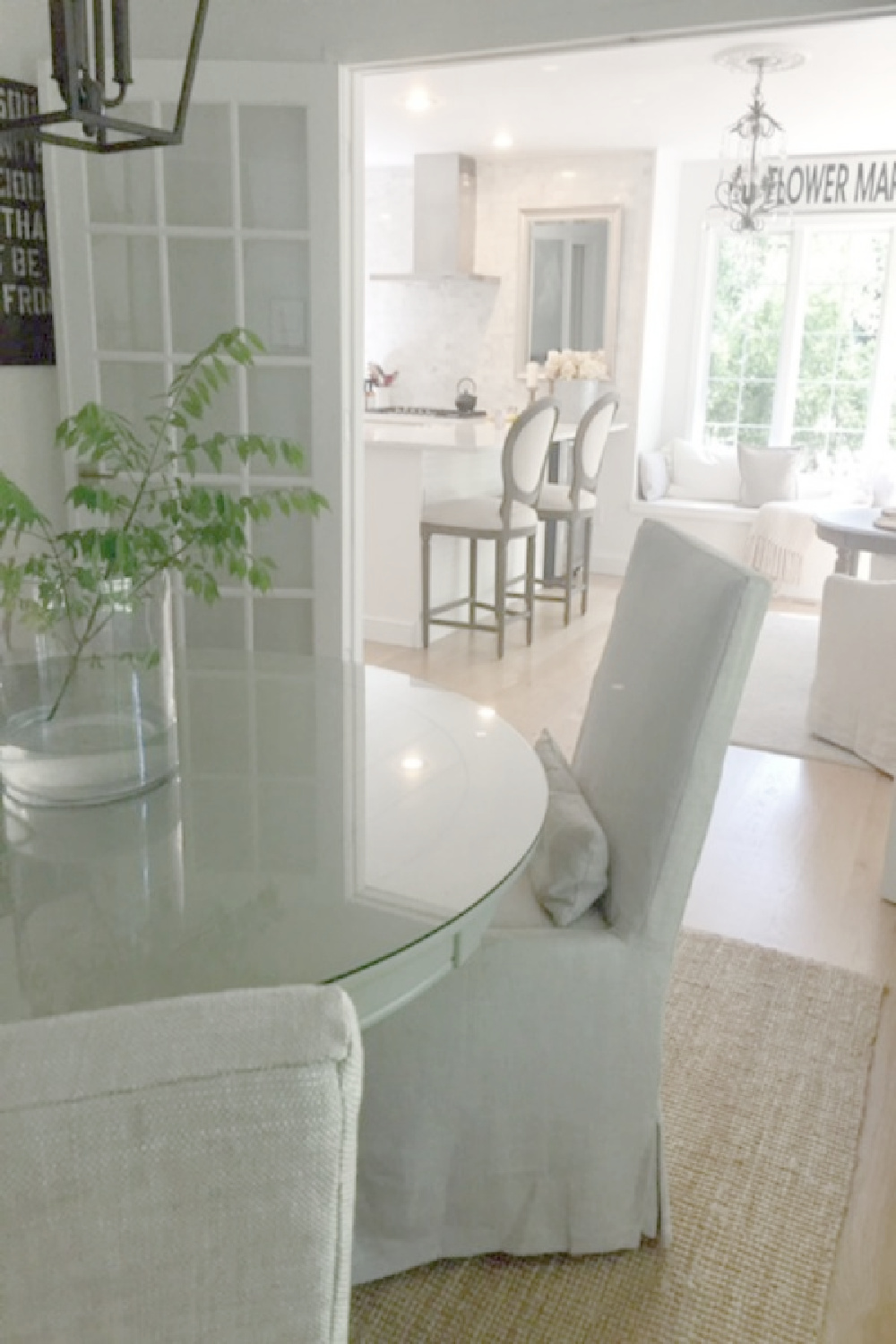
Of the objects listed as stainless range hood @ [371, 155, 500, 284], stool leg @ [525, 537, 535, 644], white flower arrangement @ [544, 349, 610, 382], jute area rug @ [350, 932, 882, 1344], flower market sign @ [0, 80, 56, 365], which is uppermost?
stainless range hood @ [371, 155, 500, 284]

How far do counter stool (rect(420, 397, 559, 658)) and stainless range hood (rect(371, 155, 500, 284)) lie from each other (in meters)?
2.58

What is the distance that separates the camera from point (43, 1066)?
461 mm

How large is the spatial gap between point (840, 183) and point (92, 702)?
21.6ft

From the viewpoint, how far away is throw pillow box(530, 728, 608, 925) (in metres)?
1.58

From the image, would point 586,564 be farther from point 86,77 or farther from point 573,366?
point 86,77

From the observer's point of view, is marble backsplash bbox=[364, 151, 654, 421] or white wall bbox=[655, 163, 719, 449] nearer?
marble backsplash bbox=[364, 151, 654, 421]

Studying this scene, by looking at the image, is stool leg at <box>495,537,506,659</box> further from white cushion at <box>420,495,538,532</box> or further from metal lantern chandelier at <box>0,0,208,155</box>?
metal lantern chandelier at <box>0,0,208,155</box>

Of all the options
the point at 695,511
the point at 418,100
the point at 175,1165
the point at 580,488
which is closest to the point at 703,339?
the point at 695,511

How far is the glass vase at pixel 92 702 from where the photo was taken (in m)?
1.42

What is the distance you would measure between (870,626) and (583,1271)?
2.60 meters

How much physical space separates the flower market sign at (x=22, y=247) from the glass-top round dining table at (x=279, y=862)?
173 centimetres

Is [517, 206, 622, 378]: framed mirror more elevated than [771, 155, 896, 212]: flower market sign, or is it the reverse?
[771, 155, 896, 212]: flower market sign

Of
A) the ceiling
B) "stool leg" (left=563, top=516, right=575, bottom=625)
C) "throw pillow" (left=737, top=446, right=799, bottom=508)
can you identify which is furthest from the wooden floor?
"throw pillow" (left=737, top=446, right=799, bottom=508)

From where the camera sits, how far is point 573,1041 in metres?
1.55
